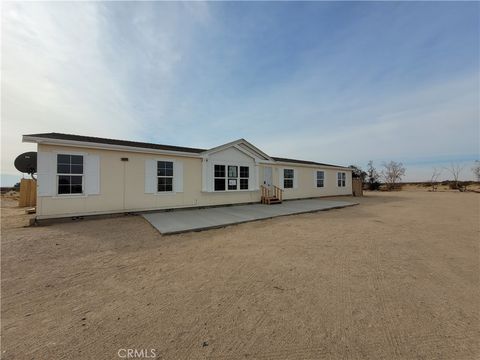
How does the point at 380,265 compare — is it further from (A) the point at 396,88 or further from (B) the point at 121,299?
(A) the point at 396,88

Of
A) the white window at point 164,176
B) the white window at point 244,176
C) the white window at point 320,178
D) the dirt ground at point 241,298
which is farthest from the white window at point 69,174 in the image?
the white window at point 320,178

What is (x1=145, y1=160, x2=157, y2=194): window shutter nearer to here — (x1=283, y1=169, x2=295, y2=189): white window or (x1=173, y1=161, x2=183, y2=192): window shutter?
(x1=173, y1=161, x2=183, y2=192): window shutter

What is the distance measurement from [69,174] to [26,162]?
5.56 metres

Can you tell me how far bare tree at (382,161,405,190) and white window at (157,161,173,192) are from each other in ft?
119

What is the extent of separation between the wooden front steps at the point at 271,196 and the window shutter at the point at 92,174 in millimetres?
8603

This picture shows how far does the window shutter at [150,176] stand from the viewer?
30.1 feet

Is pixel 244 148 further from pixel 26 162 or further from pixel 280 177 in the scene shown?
pixel 26 162

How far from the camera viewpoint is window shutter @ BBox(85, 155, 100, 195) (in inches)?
310

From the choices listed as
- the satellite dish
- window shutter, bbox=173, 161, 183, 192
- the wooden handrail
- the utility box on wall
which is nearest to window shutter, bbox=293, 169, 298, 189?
the wooden handrail

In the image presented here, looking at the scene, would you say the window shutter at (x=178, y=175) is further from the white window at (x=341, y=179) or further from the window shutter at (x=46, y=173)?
the white window at (x=341, y=179)

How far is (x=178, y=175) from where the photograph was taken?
9945 mm

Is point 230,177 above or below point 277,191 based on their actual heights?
above

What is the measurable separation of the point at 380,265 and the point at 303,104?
1318 cm

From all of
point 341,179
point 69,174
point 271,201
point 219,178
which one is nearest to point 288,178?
point 271,201
